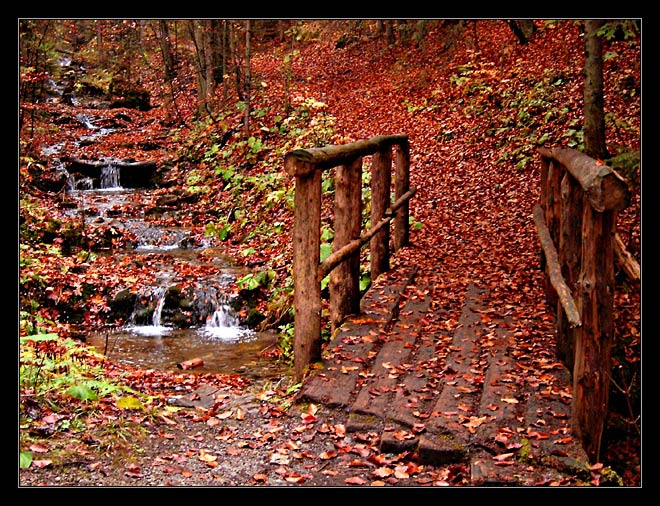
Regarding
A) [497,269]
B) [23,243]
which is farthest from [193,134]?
[497,269]

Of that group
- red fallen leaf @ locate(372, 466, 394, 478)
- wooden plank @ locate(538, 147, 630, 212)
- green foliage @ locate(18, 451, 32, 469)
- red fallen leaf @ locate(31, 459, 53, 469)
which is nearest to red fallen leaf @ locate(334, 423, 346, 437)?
red fallen leaf @ locate(372, 466, 394, 478)

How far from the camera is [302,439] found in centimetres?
443

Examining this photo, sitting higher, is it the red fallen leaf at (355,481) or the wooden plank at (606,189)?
the wooden plank at (606,189)

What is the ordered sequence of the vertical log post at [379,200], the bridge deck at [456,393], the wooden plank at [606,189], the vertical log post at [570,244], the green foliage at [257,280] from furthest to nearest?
the green foliage at [257,280], the vertical log post at [379,200], the vertical log post at [570,244], the bridge deck at [456,393], the wooden plank at [606,189]

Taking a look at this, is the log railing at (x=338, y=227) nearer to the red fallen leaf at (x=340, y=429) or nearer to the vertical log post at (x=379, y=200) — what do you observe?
the vertical log post at (x=379, y=200)

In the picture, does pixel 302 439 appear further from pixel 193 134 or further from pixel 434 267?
pixel 193 134

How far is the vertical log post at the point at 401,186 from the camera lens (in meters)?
9.11

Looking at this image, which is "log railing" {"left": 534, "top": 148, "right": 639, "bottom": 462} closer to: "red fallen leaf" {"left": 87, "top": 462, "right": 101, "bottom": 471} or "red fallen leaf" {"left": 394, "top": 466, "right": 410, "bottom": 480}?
"red fallen leaf" {"left": 394, "top": 466, "right": 410, "bottom": 480}

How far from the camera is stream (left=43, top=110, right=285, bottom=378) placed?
7.95 m

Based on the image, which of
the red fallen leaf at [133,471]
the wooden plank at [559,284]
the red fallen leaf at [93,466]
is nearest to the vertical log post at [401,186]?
the wooden plank at [559,284]

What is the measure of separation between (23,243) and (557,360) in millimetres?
9703

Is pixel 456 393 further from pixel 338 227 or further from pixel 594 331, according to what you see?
pixel 338 227

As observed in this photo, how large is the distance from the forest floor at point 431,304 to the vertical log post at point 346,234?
890 mm

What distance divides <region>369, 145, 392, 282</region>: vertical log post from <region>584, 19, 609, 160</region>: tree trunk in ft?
8.42
